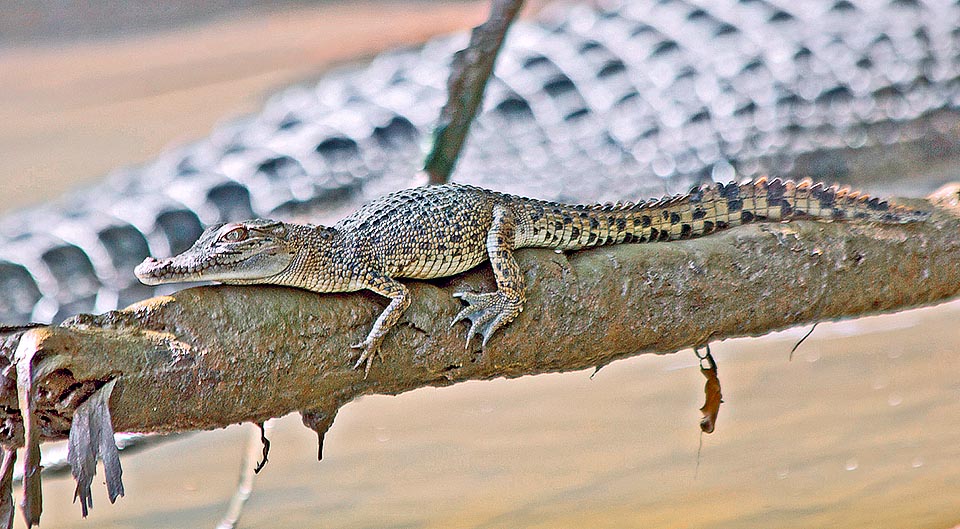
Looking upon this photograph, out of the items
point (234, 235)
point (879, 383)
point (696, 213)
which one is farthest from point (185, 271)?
point (879, 383)

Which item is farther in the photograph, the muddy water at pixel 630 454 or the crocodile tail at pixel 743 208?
the muddy water at pixel 630 454

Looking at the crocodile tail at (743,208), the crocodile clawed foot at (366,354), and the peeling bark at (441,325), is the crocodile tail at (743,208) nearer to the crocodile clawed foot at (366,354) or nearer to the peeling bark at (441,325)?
the peeling bark at (441,325)

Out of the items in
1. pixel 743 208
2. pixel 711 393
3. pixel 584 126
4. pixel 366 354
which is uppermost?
pixel 584 126

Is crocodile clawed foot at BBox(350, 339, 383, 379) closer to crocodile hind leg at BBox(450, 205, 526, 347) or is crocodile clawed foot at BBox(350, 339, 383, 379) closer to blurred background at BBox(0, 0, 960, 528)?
crocodile hind leg at BBox(450, 205, 526, 347)

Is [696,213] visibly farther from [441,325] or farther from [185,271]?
[185,271]

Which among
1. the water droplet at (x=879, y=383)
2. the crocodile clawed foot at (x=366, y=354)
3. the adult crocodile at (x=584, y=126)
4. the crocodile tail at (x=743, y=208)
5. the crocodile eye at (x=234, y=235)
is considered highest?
the adult crocodile at (x=584, y=126)

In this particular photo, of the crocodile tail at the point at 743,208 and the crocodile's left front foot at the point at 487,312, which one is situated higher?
the crocodile tail at the point at 743,208

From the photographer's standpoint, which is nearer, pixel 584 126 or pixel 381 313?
pixel 381 313

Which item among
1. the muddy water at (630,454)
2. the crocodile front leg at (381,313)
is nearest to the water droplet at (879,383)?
the muddy water at (630,454)
